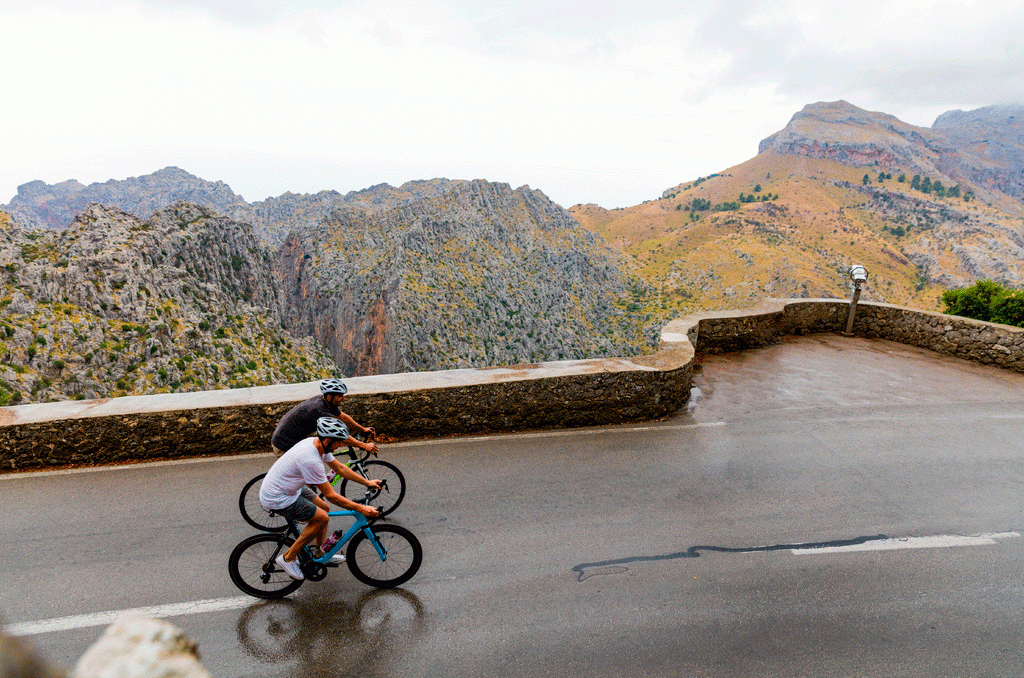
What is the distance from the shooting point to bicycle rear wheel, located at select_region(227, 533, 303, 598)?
15.6 ft

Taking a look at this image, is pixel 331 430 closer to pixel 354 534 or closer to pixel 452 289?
pixel 354 534

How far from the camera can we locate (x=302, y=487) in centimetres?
480

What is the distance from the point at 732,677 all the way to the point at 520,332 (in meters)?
87.5

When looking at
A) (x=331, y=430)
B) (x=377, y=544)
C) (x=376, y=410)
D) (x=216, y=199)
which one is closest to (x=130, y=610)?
(x=377, y=544)

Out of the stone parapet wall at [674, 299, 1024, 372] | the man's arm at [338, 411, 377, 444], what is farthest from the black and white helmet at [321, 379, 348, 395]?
the stone parapet wall at [674, 299, 1024, 372]

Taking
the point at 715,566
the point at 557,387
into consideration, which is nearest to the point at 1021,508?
the point at 715,566

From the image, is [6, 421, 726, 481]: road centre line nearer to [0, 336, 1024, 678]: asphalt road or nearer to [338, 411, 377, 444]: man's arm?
[0, 336, 1024, 678]: asphalt road

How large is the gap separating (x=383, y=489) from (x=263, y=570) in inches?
62.3

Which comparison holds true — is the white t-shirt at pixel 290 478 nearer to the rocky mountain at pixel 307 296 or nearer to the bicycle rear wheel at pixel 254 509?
the bicycle rear wheel at pixel 254 509

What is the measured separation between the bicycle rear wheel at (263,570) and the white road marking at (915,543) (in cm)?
499

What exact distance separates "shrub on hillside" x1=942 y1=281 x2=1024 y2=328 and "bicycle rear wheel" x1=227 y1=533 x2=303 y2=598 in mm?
15770

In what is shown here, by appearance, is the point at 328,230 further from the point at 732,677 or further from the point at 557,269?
the point at 732,677

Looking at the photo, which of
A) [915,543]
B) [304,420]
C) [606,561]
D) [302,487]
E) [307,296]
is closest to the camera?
[302,487]

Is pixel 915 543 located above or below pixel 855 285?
below
